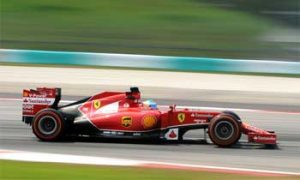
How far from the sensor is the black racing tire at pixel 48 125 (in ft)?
29.0

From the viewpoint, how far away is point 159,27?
2498 cm

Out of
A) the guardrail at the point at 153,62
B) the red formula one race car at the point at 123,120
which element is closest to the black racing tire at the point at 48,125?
the red formula one race car at the point at 123,120

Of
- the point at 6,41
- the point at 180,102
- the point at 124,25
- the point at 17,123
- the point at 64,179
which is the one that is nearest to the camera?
the point at 64,179

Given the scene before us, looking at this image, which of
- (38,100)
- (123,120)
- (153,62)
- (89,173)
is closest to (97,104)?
(123,120)

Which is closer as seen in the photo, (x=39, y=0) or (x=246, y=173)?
(x=246, y=173)

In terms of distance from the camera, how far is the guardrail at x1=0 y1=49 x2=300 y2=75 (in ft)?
55.7

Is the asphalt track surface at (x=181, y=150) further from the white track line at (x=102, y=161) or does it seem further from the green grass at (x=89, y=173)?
the green grass at (x=89, y=173)

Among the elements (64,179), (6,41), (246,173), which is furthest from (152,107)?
(6,41)

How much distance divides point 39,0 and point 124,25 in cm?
497

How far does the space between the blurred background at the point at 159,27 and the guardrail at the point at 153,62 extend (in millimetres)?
1648

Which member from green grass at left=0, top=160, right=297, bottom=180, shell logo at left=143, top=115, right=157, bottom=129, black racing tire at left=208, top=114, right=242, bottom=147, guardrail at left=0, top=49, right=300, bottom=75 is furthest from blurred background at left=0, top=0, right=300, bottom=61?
green grass at left=0, top=160, right=297, bottom=180

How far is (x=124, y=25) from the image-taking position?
2483cm

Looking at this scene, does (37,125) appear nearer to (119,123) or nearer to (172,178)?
(119,123)

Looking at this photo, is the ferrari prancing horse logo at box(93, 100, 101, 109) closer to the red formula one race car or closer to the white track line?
the red formula one race car
